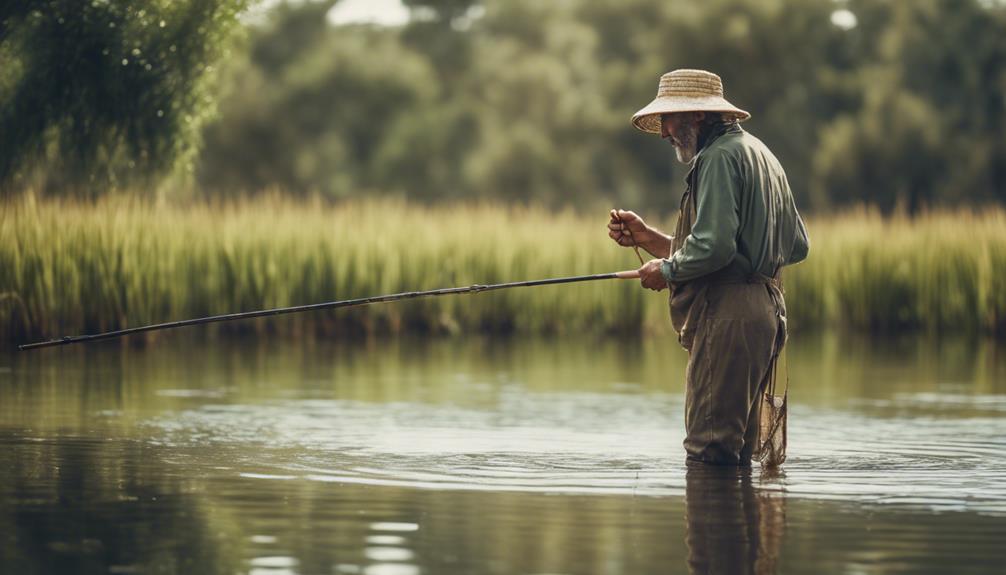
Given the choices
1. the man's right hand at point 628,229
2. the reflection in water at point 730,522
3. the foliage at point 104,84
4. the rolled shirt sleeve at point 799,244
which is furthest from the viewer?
the foliage at point 104,84

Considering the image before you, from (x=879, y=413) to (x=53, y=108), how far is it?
11.0m

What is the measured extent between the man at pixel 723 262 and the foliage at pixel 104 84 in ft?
41.0

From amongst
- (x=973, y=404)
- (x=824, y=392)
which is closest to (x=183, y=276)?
(x=824, y=392)

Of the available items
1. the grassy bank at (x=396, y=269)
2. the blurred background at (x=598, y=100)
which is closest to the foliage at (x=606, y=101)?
the blurred background at (x=598, y=100)

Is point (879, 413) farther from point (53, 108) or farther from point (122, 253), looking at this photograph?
point (53, 108)

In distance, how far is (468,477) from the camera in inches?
324

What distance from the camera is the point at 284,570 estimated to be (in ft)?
19.0

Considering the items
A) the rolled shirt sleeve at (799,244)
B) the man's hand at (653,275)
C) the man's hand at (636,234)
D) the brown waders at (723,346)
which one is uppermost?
the man's hand at (636,234)

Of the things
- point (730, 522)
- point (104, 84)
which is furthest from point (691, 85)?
point (104, 84)

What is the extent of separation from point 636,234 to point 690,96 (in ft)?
2.63

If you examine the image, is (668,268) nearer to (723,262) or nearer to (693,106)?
(723,262)

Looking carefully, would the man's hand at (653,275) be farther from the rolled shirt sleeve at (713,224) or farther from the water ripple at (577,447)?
the water ripple at (577,447)

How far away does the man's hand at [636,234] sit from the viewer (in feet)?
28.5

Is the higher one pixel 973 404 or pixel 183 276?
pixel 183 276
